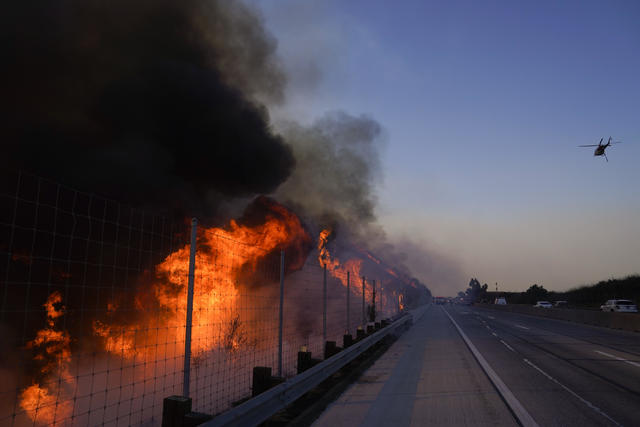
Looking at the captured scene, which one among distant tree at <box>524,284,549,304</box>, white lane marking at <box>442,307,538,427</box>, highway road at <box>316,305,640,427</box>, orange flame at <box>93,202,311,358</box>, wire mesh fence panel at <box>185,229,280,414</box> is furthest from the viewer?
distant tree at <box>524,284,549,304</box>

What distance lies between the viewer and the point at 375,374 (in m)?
8.61

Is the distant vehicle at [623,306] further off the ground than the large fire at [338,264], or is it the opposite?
the large fire at [338,264]

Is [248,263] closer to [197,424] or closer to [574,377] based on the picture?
[574,377]

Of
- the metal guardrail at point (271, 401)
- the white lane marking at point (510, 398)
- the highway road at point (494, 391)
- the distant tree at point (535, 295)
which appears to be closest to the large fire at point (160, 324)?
Result: the metal guardrail at point (271, 401)

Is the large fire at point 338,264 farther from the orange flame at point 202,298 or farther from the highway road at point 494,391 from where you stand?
the highway road at point 494,391

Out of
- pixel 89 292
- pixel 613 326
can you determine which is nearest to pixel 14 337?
pixel 89 292

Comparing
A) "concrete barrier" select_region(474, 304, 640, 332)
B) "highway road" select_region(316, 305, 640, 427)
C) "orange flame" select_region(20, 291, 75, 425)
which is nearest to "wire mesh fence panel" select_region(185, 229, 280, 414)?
"highway road" select_region(316, 305, 640, 427)

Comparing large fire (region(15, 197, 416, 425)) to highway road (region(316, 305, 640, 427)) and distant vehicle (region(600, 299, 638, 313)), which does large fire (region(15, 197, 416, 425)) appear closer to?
highway road (region(316, 305, 640, 427))

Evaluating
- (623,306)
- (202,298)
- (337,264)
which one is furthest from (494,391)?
(623,306)

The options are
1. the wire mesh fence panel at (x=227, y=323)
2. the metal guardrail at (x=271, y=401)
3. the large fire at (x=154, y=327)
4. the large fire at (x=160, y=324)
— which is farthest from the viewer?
the large fire at (x=154, y=327)

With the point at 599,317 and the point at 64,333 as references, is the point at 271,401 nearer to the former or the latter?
the point at 64,333

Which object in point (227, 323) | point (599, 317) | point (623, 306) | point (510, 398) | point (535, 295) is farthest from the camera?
point (535, 295)

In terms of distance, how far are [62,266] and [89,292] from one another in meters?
2.11

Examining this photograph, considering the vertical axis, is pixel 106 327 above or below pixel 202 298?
below
